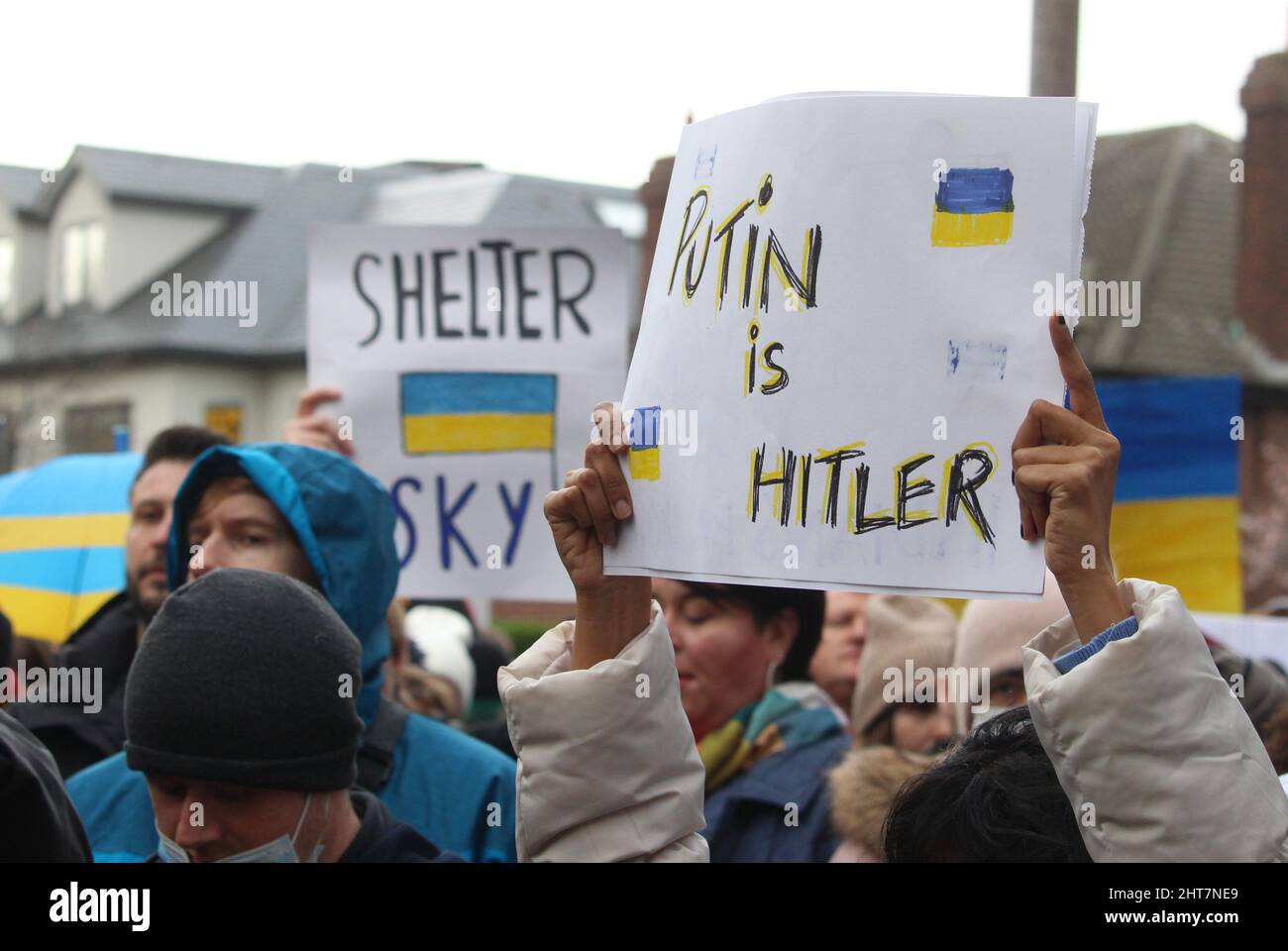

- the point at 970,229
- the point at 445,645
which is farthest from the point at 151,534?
the point at 445,645

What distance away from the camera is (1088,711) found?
1.63m

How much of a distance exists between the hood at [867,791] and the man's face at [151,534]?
155cm

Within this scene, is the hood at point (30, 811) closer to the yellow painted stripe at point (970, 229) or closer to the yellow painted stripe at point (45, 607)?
the yellow painted stripe at point (970, 229)

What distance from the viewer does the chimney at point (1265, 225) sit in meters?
26.5

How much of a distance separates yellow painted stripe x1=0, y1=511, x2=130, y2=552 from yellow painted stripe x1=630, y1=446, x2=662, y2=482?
3.88 meters

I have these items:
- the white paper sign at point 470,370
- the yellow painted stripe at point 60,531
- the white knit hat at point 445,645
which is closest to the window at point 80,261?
the white knit hat at point 445,645

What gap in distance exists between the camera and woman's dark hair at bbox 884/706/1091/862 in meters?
1.84

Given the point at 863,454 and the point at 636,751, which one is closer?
the point at 863,454

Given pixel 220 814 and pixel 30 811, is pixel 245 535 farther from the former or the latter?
pixel 30 811

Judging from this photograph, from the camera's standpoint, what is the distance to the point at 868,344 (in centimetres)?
186
